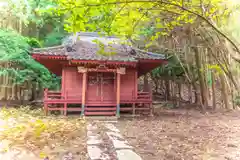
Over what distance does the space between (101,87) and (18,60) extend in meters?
5.59

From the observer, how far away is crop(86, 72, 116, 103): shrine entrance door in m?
9.92

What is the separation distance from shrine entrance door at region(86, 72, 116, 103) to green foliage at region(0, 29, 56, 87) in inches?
191

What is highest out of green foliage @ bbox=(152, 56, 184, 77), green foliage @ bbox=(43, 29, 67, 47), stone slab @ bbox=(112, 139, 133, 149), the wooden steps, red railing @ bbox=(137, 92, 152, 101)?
green foliage @ bbox=(43, 29, 67, 47)

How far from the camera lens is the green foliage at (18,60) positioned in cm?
1127

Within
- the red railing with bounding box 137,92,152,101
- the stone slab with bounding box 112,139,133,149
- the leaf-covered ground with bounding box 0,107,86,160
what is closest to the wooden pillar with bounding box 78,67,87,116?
the red railing with bounding box 137,92,152,101

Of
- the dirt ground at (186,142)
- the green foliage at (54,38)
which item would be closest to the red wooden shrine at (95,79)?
the dirt ground at (186,142)

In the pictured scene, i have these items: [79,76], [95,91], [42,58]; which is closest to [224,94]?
[95,91]

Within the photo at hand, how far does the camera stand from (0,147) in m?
4.25

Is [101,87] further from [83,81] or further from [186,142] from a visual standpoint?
[186,142]

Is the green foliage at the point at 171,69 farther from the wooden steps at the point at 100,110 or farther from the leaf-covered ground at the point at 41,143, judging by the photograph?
the leaf-covered ground at the point at 41,143

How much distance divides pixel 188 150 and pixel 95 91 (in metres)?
6.22

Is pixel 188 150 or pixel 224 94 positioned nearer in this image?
pixel 188 150

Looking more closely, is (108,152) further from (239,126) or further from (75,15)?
(239,126)

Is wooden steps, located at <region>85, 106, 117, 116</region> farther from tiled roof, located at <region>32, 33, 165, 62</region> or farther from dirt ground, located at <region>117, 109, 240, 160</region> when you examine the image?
dirt ground, located at <region>117, 109, 240, 160</region>
